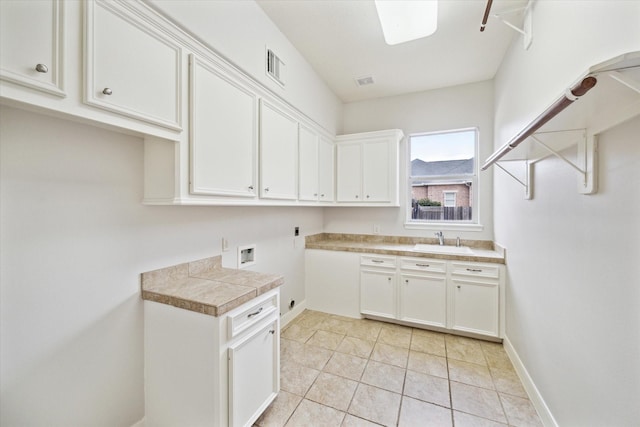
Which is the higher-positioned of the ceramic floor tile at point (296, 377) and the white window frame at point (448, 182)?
the white window frame at point (448, 182)

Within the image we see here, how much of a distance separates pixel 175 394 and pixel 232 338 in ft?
1.58

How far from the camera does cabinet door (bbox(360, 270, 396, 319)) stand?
9.50ft

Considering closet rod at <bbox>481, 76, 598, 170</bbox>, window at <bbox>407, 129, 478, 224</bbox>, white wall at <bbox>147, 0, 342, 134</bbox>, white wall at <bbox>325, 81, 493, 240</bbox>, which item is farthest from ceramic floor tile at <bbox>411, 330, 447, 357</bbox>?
white wall at <bbox>147, 0, 342, 134</bbox>

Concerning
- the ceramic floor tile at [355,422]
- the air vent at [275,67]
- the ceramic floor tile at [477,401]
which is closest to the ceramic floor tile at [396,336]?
the ceramic floor tile at [477,401]

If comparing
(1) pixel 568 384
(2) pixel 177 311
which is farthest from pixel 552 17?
(2) pixel 177 311

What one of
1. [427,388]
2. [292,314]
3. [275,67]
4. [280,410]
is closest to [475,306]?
[427,388]

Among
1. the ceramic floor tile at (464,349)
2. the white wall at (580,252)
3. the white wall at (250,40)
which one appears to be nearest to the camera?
the white wall at (580,252)

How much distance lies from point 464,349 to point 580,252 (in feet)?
5.40

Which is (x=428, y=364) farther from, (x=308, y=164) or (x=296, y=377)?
(x=308, y=164)

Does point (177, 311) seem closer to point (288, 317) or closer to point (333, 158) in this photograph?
point (288, 317)

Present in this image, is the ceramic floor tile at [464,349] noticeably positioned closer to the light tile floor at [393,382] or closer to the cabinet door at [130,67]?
the light tile floor at [393,382]

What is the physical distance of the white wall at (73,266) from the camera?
1050 mm

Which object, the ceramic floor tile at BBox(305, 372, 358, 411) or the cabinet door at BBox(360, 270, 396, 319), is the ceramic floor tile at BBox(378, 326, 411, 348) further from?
the ceramic floor tile at BBox(305, 372, 358, 411)

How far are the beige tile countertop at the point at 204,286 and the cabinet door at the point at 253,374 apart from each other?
0.25 m
